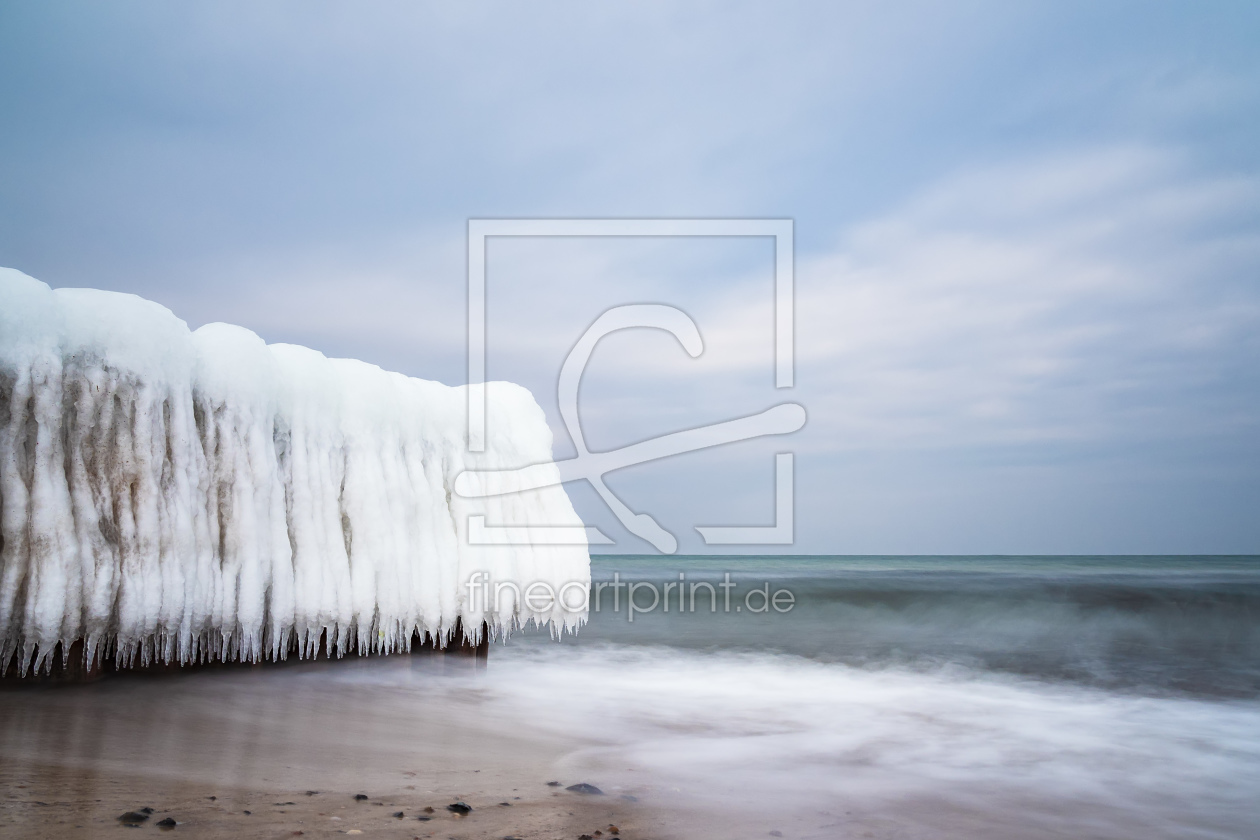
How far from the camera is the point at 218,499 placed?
5.46 m

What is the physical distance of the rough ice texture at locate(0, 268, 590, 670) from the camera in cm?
468

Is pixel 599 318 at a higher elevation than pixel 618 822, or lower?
higher

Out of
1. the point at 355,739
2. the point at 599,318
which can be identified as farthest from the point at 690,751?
the point at 599,318

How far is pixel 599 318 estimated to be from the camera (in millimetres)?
8711

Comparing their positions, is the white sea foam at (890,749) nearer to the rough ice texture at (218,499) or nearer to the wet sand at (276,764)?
the wet sand at (276,764)

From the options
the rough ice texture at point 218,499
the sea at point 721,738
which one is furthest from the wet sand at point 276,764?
the rough ice texture at point 218,499

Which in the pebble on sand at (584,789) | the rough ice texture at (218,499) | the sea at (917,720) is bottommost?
the sea at (917,720)

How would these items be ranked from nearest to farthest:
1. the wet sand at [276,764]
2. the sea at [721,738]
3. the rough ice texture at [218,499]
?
the wet sand at [276,764] → the sea at [721,738] → the rough ice texture at [218,499]

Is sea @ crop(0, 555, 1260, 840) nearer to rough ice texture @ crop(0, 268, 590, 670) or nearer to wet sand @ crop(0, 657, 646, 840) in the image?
wet sand @ crop(0, 657, 646, 840)

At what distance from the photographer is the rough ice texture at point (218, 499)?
4680 mm

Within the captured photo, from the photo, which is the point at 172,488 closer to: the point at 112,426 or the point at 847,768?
the point at 112,426

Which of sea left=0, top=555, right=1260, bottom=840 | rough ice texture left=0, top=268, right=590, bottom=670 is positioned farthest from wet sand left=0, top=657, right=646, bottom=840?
rough ice texture left=0, top=268, right=590, bottom=670

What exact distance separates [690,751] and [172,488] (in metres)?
3.71

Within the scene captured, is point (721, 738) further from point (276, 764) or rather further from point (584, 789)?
point (276, 764)
